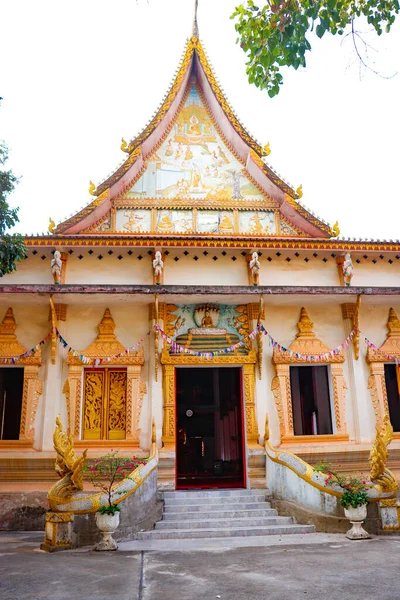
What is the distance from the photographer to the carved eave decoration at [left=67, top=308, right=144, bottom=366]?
33.6 feet

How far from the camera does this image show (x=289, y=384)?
10.6m

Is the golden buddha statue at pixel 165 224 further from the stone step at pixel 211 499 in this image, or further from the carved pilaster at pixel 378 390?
the stone step at pixel 211 499

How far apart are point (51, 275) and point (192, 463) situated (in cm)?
873

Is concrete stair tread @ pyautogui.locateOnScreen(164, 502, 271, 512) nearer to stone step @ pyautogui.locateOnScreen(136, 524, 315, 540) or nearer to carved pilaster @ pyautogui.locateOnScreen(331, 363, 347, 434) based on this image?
stone step @ pyautogui.locateOnScreen(136, 524, 315, 540)

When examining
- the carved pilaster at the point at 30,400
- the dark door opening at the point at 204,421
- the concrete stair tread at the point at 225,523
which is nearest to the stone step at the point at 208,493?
the concrete stair tread at the point at 225,523

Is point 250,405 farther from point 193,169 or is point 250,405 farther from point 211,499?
point 193,169

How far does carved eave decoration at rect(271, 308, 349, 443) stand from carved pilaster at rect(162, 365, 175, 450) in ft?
6.91

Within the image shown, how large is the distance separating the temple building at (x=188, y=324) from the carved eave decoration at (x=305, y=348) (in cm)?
2

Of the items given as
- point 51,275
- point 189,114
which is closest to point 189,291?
point 51,275

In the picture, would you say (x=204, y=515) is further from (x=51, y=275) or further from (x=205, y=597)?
(x=51, y=275)

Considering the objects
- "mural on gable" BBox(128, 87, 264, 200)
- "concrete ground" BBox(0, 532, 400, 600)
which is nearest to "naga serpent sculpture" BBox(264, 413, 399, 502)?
"concrete ground" BBox(0, 532, 400, 600)

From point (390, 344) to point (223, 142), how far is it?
6361mm

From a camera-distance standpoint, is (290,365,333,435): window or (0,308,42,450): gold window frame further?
(290,365,333,435): window

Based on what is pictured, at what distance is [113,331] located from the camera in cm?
1051
